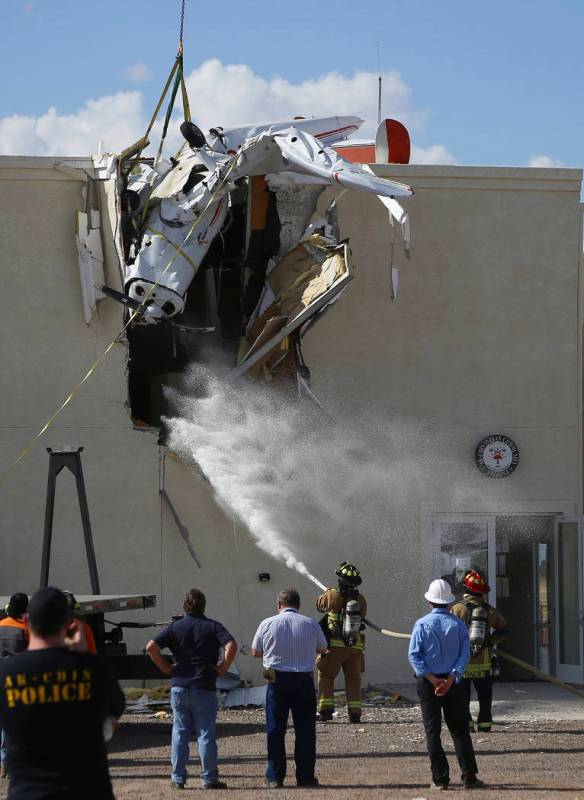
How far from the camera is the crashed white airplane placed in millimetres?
15141

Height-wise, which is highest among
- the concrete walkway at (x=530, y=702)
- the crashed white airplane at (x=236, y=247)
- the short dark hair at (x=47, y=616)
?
the crashed white airplane at (x=236, y=247)

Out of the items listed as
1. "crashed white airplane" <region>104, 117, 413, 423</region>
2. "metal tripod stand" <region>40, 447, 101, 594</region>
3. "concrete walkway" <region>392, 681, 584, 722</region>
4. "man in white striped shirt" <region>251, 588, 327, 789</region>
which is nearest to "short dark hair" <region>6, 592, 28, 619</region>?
"man in white striped shirt" <region>251, 588, 327, 789</region>

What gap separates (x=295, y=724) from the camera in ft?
30.8

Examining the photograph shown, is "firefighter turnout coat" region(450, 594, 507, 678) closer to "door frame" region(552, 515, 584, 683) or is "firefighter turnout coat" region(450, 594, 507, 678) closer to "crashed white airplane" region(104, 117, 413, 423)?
"crashed white airplane" region(104, 117, 413, 423)

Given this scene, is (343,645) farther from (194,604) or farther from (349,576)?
(194,604)

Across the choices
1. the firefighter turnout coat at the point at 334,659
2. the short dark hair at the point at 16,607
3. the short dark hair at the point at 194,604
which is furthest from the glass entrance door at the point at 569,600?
the short dark hair at the point at 16,607

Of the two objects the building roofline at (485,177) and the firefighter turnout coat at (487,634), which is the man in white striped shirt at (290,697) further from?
the building roofline at (485,177)

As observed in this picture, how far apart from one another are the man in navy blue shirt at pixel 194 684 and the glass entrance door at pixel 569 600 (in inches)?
347

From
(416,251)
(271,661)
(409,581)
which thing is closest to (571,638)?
(409,581)

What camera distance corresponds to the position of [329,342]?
16.9 m

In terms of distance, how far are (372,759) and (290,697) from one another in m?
1.89

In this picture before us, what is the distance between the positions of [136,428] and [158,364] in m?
1.07

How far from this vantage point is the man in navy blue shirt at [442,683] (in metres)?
8.99

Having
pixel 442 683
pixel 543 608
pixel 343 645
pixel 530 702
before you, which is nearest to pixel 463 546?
pixel 543 608
